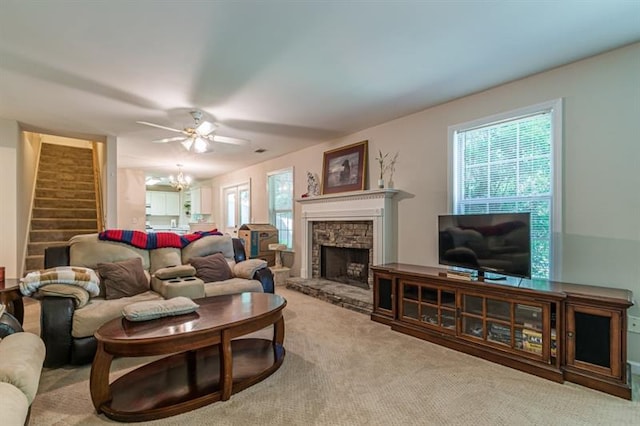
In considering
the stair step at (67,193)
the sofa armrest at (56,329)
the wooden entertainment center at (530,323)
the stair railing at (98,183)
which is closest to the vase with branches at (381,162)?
the wooden entertainment center at (530,323)

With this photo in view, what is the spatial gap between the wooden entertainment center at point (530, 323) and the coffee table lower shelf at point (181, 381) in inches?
60.5

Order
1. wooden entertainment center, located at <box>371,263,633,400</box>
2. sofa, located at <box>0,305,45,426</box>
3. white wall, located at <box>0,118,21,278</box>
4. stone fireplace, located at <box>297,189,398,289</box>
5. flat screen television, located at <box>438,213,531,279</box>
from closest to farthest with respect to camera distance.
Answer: sofa, located at <box>0,305,45,426</box>, wooden entertainment center, located at <box>371,263,633,400</box>, flat screen television, located at <box>438,213,531,279</box>, white wall, located at <box>0,118,21,278</box>, stone fireplace, located at <box>297,189,398,289</box>

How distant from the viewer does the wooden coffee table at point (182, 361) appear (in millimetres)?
1861

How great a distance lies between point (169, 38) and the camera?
7.59 ft

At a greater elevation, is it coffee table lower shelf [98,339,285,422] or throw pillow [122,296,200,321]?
throw pillow [122,296,200,321]

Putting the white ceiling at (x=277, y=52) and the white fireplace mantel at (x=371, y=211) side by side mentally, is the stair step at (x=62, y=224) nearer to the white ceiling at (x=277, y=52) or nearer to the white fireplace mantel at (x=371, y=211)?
the white ceiling at (x=277, y=52)

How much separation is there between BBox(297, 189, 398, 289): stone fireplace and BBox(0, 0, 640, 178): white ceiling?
123cm

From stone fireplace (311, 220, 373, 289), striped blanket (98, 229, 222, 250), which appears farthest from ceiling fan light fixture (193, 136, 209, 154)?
stone fireplace (311, 220, 373, 289)

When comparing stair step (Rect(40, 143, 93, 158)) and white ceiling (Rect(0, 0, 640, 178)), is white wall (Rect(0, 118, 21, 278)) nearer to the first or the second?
white ceiling (Rect(0, 0, 640, 178))

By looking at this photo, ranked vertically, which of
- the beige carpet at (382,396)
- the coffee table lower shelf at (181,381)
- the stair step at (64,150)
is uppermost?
the stair step at (64,150)

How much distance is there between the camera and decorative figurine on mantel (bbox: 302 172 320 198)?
216 inches

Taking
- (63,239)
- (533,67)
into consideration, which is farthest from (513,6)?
(63,239)

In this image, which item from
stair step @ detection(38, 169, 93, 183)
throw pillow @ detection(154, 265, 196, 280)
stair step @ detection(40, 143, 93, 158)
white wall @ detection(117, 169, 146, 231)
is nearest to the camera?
throw pillow @ detection(154, 265, 196, 280)

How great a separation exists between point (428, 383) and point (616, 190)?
216 cm
